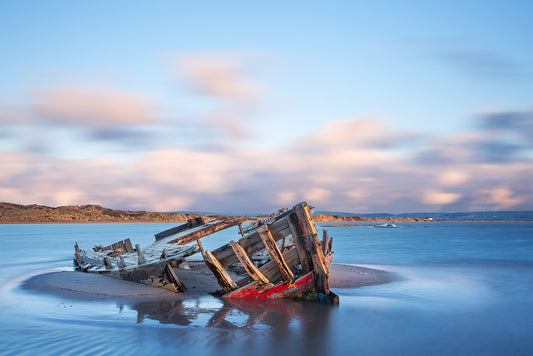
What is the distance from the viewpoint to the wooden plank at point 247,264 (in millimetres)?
10039

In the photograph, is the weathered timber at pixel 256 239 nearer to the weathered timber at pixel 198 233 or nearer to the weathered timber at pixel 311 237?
the weathered timber at pixel 311 237

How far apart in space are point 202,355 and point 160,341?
101 centimetres

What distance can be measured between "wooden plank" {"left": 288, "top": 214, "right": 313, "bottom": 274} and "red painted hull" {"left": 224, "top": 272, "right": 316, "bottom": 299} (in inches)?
11.8

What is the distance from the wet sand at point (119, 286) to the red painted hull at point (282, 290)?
1.88m

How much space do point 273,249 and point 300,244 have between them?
28.8 inches

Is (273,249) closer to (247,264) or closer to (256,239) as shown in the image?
(256,239)

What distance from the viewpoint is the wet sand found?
11188 mm

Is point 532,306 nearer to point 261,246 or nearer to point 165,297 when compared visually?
point 261,246

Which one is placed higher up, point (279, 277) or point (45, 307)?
point (279, 277)

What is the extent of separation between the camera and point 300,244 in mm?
10156

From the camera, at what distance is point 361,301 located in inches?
469

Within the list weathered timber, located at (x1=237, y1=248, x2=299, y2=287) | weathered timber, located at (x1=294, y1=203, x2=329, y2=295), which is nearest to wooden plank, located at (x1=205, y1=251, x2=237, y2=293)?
weathered timber, located at (x1=237, y1=248, x2=299, y2=287)

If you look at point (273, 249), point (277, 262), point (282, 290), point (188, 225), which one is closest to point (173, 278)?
point (282, 290)

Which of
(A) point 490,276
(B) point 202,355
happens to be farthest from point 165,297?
(A) point 490,276
